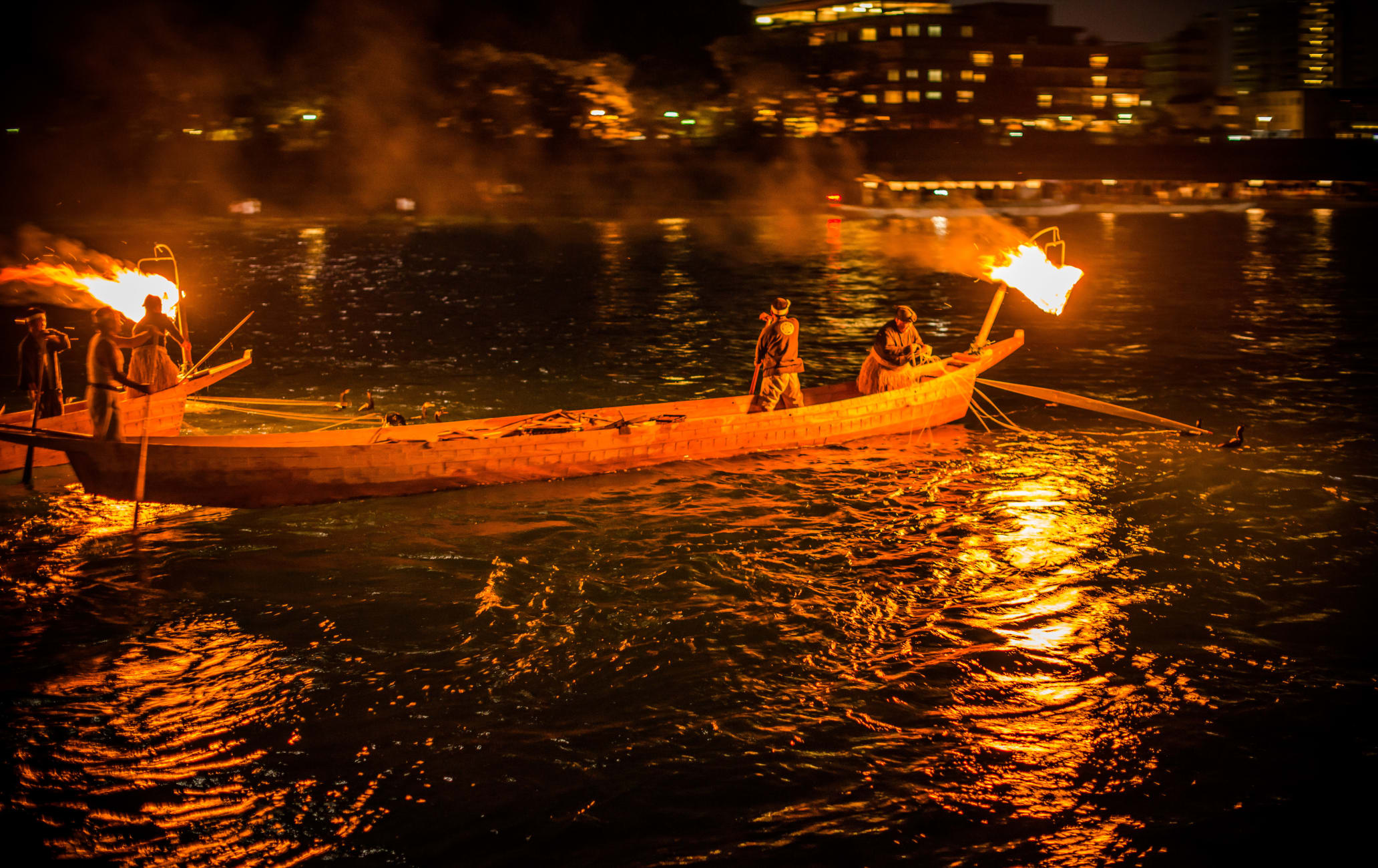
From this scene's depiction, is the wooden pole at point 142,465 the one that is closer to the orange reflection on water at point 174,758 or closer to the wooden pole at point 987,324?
the orange reflection on water at point 174,758

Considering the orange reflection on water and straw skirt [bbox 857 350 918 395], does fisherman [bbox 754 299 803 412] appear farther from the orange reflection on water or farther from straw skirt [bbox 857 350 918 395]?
the orange reflection on water

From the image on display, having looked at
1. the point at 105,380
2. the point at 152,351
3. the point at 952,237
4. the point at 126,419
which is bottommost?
the point at 126,419

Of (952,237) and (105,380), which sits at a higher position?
(952,237)

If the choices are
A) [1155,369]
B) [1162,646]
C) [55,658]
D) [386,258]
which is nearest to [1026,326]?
[1155,369]

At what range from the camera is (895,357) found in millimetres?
12844

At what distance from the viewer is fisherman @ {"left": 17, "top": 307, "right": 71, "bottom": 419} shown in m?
11.0

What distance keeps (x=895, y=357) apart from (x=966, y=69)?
10178 cm

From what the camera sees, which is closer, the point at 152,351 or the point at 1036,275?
the point at 152,351

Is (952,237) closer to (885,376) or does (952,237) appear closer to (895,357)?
(885,376)

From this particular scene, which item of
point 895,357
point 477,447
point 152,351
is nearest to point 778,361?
point 895,357

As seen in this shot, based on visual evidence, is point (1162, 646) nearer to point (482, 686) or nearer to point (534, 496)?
point (482, 686)

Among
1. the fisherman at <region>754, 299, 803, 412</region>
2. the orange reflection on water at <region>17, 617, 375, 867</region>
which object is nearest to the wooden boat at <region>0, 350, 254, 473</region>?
the orange reflection on water at <region>17, 617, 375, 867</region>

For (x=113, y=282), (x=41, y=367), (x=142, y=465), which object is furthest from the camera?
(x=113, y=282)

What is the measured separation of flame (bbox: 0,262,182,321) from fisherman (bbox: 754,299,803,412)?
6.59m
